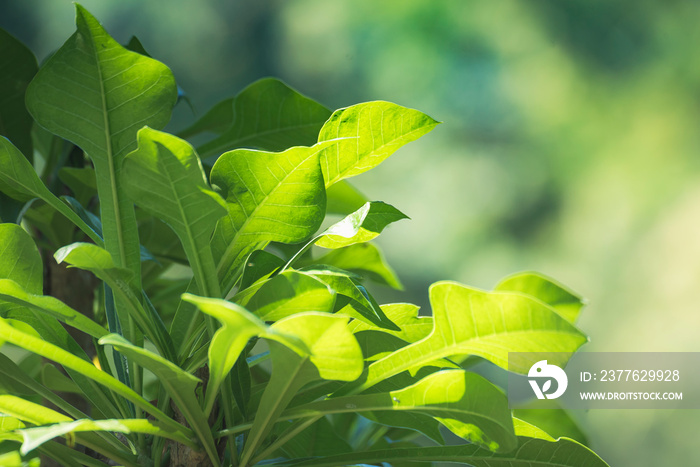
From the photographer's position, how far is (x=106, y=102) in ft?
0.73

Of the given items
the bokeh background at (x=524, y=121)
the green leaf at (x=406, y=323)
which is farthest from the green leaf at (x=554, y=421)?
the bokeh background at (x=524, y=121)

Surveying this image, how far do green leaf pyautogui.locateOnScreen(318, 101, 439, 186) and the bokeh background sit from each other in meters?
1.54

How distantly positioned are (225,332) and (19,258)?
0.38 ft

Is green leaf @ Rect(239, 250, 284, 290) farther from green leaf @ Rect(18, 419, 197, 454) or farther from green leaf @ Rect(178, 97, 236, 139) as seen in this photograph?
green leaf @ Rect(178, 97, 236, 139)

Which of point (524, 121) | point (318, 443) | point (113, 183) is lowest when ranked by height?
point (318, 443)

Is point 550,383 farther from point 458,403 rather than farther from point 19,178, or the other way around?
point 19,178

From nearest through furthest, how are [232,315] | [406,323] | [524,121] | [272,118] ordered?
[232,315], [406,323], [272,118], [524,121]

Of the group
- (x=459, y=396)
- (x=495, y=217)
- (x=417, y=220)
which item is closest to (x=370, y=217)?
(x=459, y=396)

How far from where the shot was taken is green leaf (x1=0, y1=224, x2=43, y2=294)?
0.73 ft

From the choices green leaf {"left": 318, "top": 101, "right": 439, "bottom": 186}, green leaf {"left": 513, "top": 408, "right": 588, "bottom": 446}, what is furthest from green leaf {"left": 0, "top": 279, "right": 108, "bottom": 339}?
green leaf {"left": 513, "top": 408, "right": 588, "bottom": 446}

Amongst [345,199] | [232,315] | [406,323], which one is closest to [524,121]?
[345,199]

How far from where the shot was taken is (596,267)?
181cm

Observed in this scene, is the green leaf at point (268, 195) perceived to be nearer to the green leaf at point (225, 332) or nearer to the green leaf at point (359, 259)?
the green leaf at point (225, 332)

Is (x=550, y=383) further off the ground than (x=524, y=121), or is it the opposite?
(x=524, y=121)
